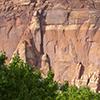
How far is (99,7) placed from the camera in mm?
75750

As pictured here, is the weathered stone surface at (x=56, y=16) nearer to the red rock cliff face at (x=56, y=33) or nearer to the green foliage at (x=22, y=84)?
the red rock cliff face at (x=56, y=33)

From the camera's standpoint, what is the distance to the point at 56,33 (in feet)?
246

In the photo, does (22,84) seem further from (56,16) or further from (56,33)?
(56,16)

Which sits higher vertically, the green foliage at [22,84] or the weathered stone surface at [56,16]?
the green foliage at [22,84]

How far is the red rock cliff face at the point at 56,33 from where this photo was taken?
240 ft

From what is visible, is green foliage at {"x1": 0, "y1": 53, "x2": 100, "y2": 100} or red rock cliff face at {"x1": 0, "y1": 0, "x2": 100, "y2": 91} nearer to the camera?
green foliage at {"x1": 0, "y1": 53, "x2": 100, "y2": 100}

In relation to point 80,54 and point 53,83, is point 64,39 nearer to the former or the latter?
point 80,54

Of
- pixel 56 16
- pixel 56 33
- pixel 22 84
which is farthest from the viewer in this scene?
pixel 56 16

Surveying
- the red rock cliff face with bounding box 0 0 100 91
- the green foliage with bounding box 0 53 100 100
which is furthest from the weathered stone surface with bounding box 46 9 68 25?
the green foliage with bounding box 0 53 100 100

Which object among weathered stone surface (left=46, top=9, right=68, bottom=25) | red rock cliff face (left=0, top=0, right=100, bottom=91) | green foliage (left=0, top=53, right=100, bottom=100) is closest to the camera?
green foliage (left=0, top=53, right=100, bottom=100)

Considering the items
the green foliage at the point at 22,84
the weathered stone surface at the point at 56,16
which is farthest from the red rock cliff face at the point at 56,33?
the green foliage at the point at 22,84

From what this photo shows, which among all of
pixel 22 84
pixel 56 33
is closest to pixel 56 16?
pixel 56 33

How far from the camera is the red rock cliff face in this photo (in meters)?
73.1

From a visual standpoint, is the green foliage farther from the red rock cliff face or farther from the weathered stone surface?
the weathered stone surface
